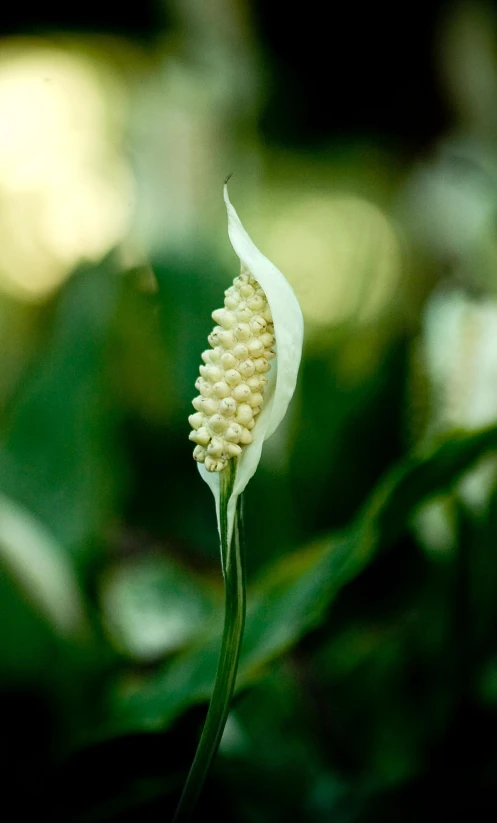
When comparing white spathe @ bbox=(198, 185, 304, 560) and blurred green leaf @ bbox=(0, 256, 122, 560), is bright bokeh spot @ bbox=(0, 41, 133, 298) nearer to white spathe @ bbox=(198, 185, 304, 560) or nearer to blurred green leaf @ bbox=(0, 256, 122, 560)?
blurred green leaf @ bbox=(0, 256, 122, 560)

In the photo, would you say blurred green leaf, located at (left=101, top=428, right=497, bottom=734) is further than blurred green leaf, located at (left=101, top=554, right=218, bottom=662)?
No

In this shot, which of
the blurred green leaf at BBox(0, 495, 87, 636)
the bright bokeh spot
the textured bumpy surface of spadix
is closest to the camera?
the textured bumpy surface of spadix

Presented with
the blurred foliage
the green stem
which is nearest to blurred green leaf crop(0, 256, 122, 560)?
the blurred foliage

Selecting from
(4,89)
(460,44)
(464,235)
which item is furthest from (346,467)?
(460,44)

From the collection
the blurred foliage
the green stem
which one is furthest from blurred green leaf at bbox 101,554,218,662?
the green stem

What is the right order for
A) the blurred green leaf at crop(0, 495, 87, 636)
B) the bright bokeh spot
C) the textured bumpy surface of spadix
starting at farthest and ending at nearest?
the bright bokeh spot, the blurred green leaf at crop(0, 495, 87, 636), the textured bumpy surface of spadix

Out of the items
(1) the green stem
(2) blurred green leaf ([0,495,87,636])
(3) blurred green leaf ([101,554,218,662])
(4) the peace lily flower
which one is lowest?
(3) blurred green leaf ([101,554,218,662])

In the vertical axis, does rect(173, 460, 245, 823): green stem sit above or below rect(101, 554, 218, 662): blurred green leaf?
above
